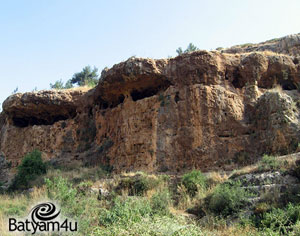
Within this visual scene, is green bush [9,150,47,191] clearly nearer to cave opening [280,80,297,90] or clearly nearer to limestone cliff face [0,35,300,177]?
limestone cliff face [0,35,300,177]

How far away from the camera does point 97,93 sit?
18219 millimetres

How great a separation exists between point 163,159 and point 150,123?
2.05 metres

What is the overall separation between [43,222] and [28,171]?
847 centimetres

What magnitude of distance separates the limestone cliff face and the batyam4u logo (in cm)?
607

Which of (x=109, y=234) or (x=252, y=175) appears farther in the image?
(x=252, y=175)

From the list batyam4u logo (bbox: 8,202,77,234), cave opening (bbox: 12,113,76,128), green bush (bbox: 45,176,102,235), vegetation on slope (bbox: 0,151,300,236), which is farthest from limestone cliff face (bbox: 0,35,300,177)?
batyam4u logo (bbox: 8,202,77,234)

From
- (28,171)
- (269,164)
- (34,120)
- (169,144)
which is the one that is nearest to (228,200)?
(269,164)

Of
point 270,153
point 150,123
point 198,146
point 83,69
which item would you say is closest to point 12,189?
point 150,123

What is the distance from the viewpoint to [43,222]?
8.16 metres

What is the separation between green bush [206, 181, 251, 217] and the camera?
922 cm

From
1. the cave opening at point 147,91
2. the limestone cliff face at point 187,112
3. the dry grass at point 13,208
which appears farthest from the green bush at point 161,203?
the cave opening at point 147,91

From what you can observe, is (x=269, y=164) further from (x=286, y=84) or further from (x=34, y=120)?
(x=34, y=120)

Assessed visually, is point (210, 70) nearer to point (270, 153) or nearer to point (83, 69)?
point (270, 153)

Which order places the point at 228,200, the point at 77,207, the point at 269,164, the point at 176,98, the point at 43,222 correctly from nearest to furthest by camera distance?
1. the point at 43,222
2. the point at 77,207
3. the point at 228,200
4. the point at 269,164
5. the point at 176,98
